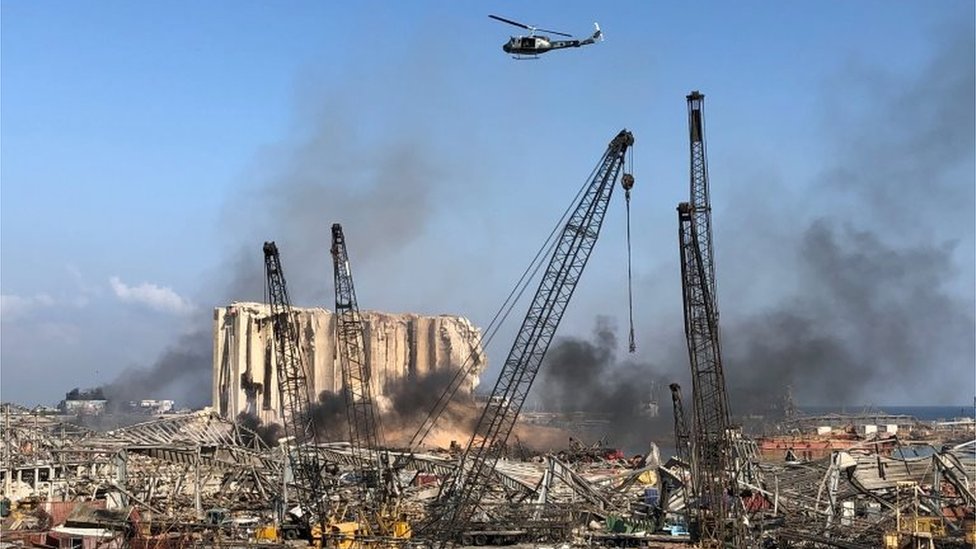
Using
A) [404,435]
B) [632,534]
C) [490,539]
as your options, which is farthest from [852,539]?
[404,435]

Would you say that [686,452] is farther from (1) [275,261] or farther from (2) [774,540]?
(1) [275,261]

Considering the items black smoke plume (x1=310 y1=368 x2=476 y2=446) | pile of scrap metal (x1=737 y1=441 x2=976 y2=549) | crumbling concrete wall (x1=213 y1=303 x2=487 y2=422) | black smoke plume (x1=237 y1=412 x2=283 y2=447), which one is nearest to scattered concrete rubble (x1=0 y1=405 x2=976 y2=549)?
pile of scrap metal (x1=737 y1=441 x2=976 y2=549)

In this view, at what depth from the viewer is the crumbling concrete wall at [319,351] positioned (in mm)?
125188

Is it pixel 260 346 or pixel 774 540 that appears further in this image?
pixel 260 346

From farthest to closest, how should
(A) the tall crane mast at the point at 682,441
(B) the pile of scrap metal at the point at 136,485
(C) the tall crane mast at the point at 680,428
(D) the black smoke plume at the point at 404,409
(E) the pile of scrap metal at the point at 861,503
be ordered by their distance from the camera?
(D) the black smoke plume at the point at 404,409 → (C) the tall crane mast at the point at 680,428 → (A) the tall crane mast at the point at 682,441 → (B) the pile of scrap metal at the point at 136,485 → (E) the pile of scrap metal at the point at 861,503

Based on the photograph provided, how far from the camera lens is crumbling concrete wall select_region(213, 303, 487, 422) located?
125188 mm

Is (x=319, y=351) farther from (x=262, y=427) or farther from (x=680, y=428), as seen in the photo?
(x=680, y=428)

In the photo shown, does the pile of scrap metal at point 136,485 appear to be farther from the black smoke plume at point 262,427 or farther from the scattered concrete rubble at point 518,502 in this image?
the black smoke plume at point 262,427

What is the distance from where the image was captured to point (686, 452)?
171ft

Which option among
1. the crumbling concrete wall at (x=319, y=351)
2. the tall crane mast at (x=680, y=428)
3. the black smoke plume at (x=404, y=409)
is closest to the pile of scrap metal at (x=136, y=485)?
the tall crane mast at (x=680, y=428)

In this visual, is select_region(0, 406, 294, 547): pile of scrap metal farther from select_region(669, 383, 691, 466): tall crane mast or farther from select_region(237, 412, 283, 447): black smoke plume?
select_region(237, 412, 283, 447): black smoke plume

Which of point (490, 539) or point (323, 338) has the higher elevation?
point (323, 338)

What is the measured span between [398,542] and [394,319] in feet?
443

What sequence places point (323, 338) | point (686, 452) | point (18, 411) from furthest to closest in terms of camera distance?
point (323, 338)
point (18, 411)
point (686, 452)
